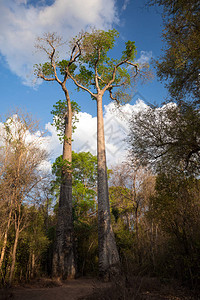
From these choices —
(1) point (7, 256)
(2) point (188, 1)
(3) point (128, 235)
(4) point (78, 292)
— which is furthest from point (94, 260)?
(2) point (188, 1)

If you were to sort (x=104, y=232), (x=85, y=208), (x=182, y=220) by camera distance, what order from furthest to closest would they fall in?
(x=85, y=208), (x=104, y=232), (x=182, y=220)

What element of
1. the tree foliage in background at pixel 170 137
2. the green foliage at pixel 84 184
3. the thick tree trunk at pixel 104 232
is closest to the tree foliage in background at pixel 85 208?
the green foliage at pixel 84 184

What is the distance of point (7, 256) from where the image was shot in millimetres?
8000

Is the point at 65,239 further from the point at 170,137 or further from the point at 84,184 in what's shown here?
the point at 84,184

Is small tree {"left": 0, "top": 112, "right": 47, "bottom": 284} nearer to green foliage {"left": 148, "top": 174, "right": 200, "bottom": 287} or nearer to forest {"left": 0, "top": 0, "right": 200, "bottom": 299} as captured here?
forest {"left": 0, "top": 0, "right": 200, "bottom": 299}

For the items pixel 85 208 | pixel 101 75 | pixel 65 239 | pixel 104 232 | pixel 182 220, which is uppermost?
pixel 101 75

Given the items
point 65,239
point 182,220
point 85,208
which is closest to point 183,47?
point 182,220

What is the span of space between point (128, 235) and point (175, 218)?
25.2 feet

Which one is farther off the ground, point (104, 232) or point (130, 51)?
point (130, 51)

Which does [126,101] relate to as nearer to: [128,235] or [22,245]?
[128,235]

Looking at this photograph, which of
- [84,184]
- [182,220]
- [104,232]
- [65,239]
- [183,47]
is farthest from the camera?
[84,184]

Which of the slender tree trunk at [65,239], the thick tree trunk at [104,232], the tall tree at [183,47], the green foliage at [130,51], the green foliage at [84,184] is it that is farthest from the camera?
the green foliage at [84,184]

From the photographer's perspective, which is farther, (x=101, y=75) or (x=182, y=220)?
(x=101, y=75)

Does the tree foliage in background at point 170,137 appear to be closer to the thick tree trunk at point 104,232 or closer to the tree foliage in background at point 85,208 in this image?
the thick tree trunk at point 104,232
